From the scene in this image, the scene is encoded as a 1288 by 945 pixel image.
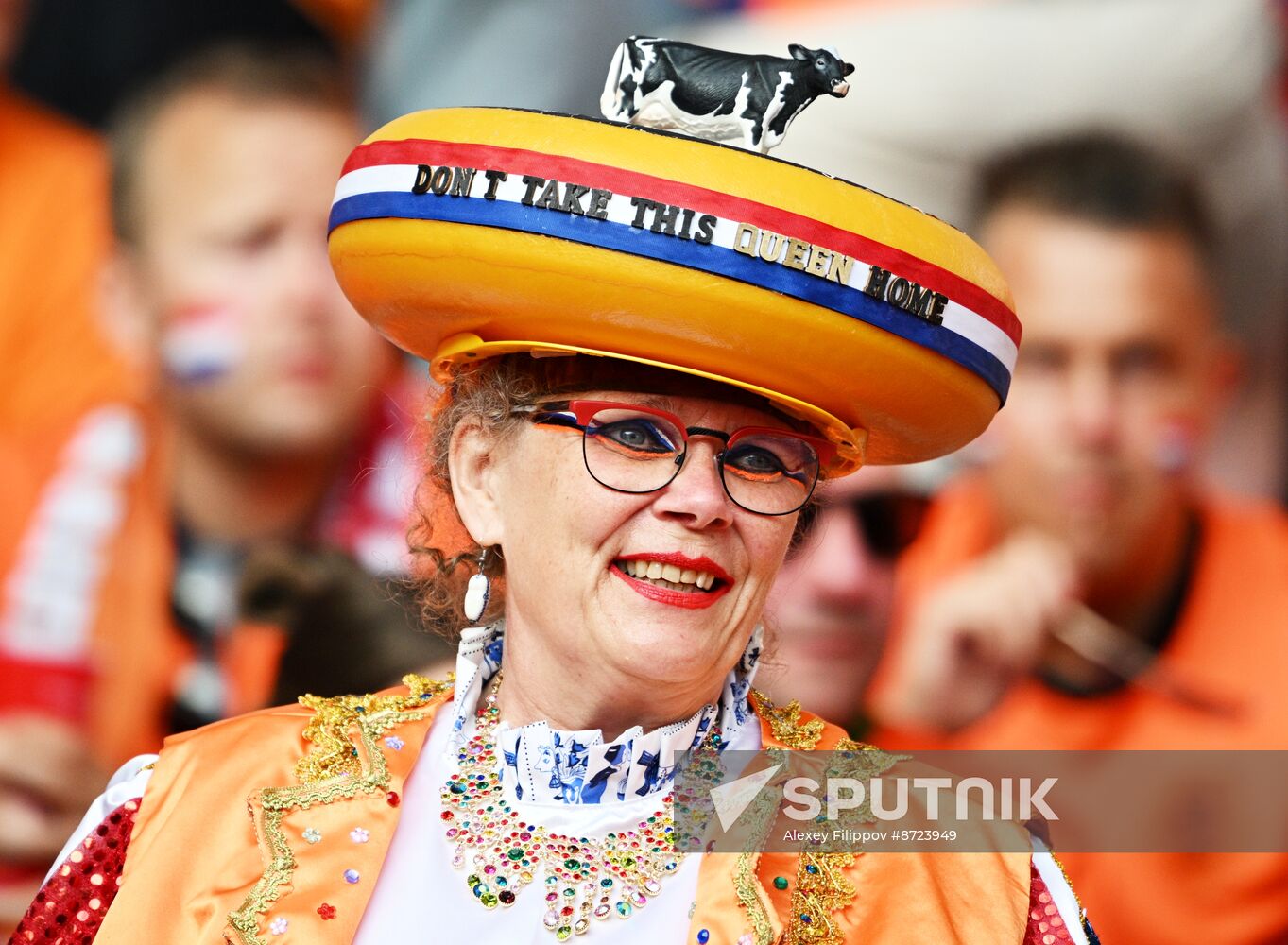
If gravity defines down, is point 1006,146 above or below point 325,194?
above

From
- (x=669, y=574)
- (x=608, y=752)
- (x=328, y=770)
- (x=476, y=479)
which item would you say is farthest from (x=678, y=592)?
(x=328, y=770)

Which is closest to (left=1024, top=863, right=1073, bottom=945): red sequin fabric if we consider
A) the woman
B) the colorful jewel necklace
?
the woman

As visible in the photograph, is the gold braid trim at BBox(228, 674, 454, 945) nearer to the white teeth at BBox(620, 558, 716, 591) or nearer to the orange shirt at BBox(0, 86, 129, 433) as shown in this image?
the white teeth at BBox(620, 558, 716, 591)

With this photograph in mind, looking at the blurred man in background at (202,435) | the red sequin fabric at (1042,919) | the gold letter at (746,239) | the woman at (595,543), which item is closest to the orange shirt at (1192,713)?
the blurred man in background at (202,435)

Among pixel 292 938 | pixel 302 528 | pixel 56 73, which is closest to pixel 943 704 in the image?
pixel 302 528

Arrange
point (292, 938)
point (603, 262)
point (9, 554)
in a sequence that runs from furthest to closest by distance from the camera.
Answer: point (9, 554), point (292, 938), point (603, 262)

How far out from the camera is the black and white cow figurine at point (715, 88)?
1.91 m

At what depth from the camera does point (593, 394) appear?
1970 mm

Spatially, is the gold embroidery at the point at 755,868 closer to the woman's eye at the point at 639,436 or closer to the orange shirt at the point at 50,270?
the woman's eye at the point at 639,436

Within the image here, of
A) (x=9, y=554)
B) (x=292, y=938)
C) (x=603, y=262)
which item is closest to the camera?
(x=603, y=262)

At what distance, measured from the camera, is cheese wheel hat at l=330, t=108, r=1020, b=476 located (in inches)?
68.3

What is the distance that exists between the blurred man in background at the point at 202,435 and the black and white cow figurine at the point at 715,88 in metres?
2.73

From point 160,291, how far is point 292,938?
120 inches

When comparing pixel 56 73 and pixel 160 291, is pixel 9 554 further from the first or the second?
pixel 56 73
